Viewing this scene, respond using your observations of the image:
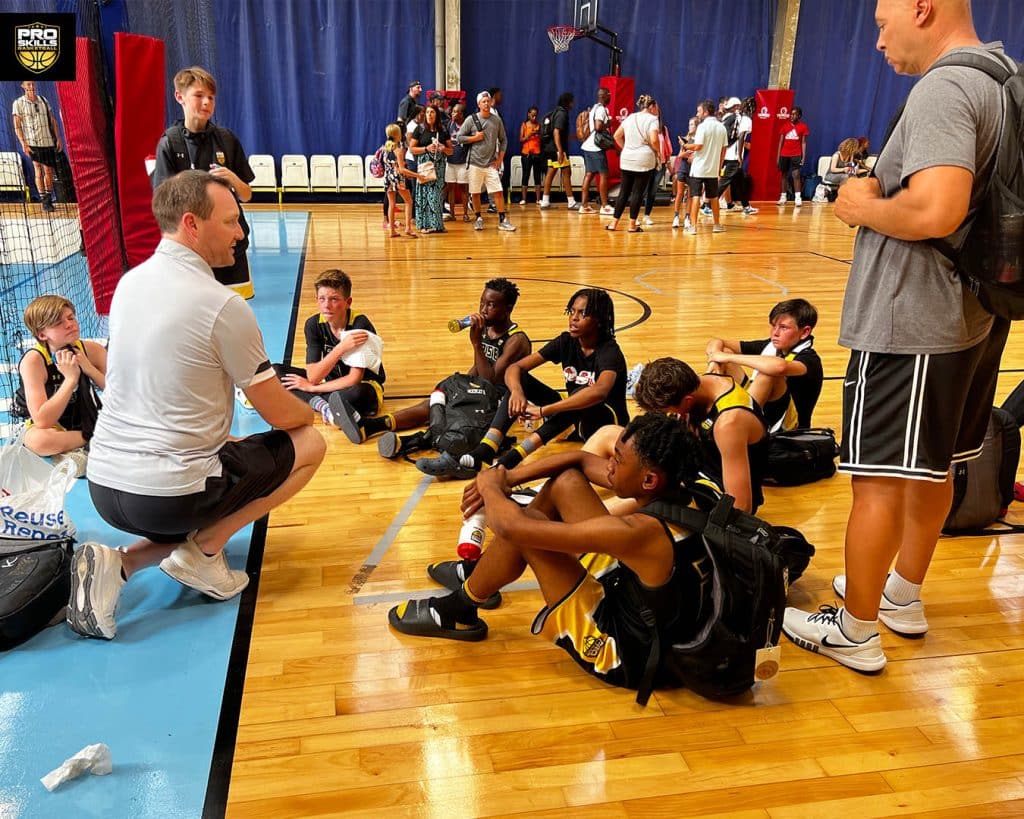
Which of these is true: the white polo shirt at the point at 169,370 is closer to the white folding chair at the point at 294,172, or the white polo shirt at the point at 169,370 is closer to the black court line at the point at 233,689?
the black court line at the point at 233,689

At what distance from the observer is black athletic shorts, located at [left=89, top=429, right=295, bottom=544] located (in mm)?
2357

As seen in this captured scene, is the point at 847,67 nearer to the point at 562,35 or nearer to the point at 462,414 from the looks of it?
the point at 562,35

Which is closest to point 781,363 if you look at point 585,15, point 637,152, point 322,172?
point 637,152

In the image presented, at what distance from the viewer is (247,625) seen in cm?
251

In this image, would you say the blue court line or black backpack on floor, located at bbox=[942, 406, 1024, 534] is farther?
black backpack on floor, located at bbox=[942, 406, 1024, 534]

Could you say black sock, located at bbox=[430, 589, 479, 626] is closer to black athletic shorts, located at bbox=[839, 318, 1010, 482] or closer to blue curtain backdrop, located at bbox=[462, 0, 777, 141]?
black athletic shorts, located at bbox=[839, 318, 1010, 482]

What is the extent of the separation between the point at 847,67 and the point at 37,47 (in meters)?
15.6

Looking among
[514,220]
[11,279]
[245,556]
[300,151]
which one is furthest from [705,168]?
[245,556]

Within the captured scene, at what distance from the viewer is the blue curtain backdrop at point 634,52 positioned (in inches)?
558

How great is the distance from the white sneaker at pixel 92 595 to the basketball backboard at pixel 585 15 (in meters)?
13.5

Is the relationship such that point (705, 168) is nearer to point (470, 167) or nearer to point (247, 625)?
point (470, 167)

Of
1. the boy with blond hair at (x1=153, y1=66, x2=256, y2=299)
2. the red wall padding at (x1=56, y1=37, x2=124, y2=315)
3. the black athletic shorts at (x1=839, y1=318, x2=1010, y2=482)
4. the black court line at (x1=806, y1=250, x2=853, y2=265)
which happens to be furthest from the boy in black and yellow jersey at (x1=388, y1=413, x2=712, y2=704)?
the black court line at (x1=806, y1=250, x2=853, y2=265)

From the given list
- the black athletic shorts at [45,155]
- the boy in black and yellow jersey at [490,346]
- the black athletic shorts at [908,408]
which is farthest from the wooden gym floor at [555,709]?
the black athletic shorts at [45,155]

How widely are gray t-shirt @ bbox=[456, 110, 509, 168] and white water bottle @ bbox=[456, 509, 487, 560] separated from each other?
29.7 ft
